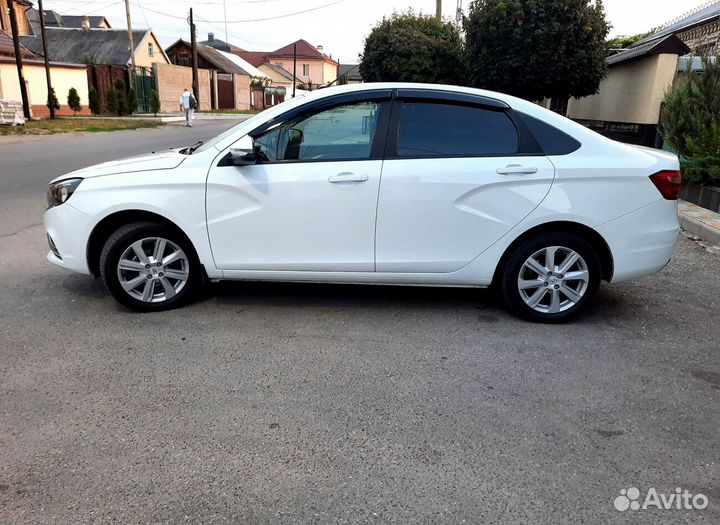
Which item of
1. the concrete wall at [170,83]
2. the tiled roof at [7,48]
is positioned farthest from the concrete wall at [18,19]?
the tiled roof at [7,48]

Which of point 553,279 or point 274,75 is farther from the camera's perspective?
point 274,75

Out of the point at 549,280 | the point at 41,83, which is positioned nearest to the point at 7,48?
the point at 41,83

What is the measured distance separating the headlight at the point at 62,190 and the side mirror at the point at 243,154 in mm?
1223

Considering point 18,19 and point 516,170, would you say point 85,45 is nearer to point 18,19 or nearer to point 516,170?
point 18,19

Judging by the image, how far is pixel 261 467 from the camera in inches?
107

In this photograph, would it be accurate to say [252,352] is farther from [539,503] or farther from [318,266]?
[539,503]

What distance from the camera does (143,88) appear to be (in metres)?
39.8

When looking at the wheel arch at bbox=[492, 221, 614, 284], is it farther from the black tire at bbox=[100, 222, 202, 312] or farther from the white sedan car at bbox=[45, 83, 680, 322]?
the black tire at bbox=[100, 222, 202, 312]

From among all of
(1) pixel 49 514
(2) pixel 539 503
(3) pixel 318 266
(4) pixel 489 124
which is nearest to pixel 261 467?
(1) pixel 49 514

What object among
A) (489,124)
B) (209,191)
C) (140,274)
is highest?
(489,124)

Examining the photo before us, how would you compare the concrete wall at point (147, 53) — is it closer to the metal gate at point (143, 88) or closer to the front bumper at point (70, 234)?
the metal gate at point (143, 88)

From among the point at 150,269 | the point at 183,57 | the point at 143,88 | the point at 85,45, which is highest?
the point at 183,57

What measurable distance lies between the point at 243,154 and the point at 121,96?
34351mm

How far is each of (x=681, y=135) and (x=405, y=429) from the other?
845 centimetres
